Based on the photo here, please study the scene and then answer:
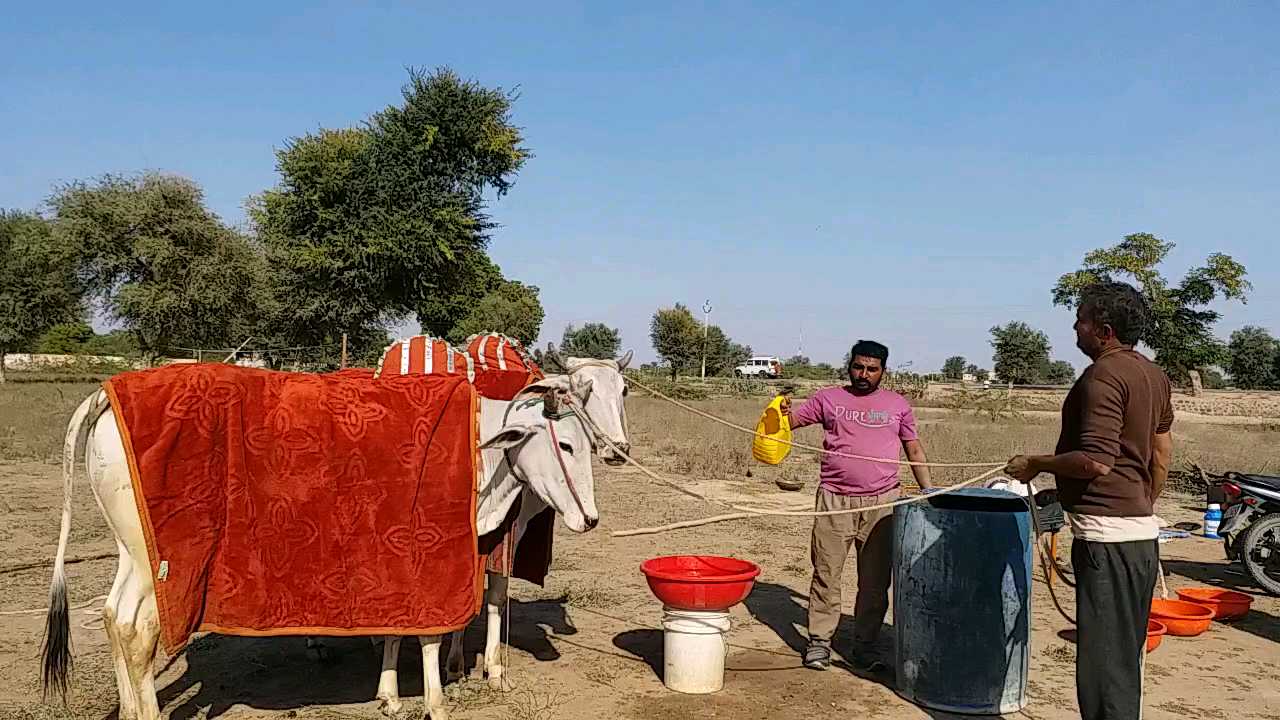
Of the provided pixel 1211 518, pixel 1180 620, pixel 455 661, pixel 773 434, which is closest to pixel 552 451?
pixel 455 661

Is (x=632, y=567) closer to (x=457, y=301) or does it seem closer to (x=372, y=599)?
(x=372, y=599)

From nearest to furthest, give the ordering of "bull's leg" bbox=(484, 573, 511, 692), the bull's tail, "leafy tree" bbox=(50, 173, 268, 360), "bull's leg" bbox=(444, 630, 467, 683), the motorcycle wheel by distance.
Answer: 1. the bull's tail
2. "bull's leg" bbox=(484, 573, 511, 692)
3. "bull's leg" bbox=(444, 630, 467, 683)
4. the motorcycle wheel
5. "leafy tree" bbox=(50, 173, 268, 360)

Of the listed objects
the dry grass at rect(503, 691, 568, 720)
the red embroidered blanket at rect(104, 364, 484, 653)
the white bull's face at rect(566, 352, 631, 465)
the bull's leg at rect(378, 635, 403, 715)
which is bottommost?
the dry grass at rect(503, 691, 568, 720)

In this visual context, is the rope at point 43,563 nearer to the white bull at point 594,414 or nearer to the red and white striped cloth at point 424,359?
the red and white striped cloth at point 424,359

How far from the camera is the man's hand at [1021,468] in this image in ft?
14.6

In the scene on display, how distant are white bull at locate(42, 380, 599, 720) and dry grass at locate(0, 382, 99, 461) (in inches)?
497

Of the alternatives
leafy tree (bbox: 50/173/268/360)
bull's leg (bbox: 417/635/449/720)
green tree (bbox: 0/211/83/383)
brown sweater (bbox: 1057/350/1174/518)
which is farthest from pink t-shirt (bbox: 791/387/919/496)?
green tree (bbox: 0/211/83/383)

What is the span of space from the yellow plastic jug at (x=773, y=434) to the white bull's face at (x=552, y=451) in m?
1.73

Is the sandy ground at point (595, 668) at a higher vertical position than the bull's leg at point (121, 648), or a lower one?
lower

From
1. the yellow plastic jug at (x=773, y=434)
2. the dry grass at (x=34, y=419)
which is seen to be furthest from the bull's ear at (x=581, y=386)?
the dry grass at (x=34, y=419)

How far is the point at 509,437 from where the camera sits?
16.5 feet

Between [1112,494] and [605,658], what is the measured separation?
3.48 m

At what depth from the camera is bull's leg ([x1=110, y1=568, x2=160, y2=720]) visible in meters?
4.50

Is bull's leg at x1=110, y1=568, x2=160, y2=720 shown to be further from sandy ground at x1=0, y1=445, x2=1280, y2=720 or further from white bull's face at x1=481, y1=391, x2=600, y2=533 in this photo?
white bull's face at x1=481, y1=391, x2=600, y2=533
